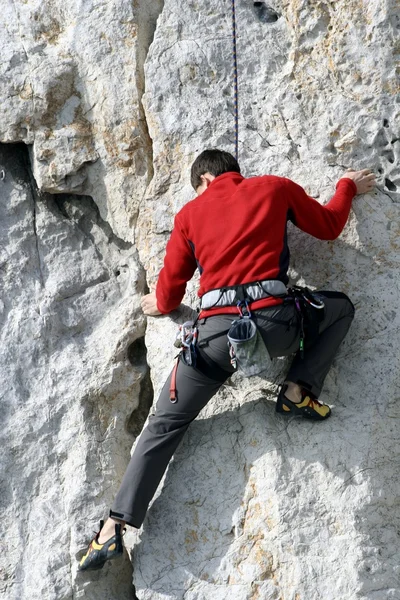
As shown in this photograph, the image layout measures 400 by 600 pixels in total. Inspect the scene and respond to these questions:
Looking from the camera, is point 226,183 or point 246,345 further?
point 226,183

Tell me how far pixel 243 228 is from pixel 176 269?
24.9 inches

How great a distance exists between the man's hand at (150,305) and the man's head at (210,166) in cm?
95

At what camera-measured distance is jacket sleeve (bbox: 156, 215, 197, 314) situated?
539 centimetres

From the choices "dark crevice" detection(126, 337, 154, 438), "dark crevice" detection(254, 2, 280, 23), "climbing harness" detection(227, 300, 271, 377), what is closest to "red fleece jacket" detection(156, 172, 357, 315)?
"climbing harness" detection(227, 300, 271, 377)

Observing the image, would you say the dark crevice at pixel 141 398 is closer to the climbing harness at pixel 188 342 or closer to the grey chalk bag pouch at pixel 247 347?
the climbing harness at pixel 188 342

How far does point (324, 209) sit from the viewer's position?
17.5 feet

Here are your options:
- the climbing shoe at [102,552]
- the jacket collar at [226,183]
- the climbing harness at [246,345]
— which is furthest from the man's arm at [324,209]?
the climbing shoe at [102,552]

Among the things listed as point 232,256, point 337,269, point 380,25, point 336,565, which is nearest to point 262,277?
point 232,256

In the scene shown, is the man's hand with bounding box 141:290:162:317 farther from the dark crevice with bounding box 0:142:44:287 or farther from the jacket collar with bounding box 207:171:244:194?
the dark crevice with bounding box 0:142:44:287

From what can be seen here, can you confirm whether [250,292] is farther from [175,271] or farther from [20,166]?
[20,166]

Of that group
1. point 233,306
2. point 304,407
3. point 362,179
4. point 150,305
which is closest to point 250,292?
point 233,306

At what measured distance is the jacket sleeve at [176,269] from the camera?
539 centimetres

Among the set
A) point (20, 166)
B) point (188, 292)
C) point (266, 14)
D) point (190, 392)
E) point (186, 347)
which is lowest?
point (190, 392)

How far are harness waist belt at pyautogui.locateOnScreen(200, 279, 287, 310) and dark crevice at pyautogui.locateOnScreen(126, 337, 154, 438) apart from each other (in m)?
1.29
